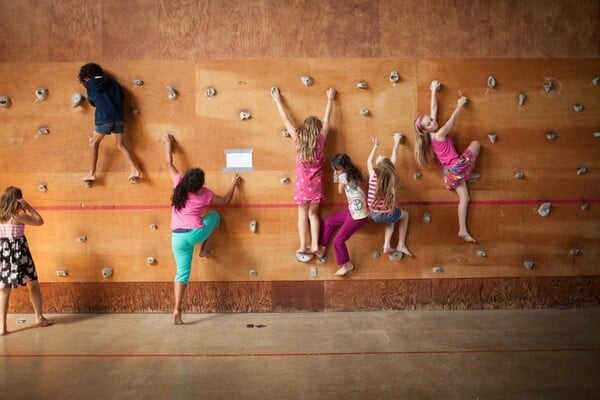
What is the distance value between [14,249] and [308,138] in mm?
2649

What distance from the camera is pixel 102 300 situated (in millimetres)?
4605

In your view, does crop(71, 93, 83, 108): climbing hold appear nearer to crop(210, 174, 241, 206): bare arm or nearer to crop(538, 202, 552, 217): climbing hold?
crop(210, 174, 241, 206): bare arm

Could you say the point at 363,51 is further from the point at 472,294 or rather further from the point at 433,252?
the point at 472,294

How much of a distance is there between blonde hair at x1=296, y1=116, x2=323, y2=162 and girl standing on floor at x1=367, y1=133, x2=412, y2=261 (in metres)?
0.53

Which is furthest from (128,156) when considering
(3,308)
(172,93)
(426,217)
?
(426,217)

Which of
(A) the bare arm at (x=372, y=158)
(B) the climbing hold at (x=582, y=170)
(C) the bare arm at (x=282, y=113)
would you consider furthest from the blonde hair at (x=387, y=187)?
(B) the climbing hold at (x=582, y=170)

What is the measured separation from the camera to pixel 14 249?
163 inches

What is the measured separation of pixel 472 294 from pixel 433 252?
0.54m

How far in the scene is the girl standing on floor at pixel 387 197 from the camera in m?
4.23

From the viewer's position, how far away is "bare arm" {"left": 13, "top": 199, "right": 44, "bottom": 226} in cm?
414

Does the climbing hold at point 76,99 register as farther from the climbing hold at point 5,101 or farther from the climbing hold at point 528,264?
the climbing hold at point 528,264

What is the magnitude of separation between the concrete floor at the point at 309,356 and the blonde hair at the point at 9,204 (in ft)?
3.17

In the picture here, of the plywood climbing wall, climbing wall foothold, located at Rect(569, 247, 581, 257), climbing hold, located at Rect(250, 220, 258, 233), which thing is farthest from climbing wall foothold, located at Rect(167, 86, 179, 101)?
climbing wall foothold, located at Rect(569, 247, 581, 257)

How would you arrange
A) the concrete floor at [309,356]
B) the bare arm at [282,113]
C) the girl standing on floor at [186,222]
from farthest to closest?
the bare arm at [282,113], the girl standing on floor at [186,222], the concrete floor at [309,356]
